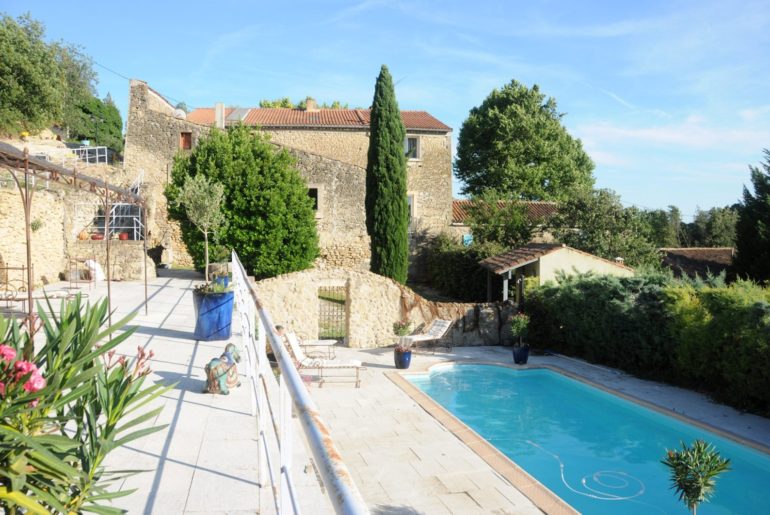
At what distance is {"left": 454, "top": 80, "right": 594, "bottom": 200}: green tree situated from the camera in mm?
34906

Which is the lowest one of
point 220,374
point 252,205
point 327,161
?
point 220,374

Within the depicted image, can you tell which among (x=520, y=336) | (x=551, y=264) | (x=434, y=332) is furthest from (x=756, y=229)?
(x=434, y=332)

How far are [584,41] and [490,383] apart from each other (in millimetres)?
9694

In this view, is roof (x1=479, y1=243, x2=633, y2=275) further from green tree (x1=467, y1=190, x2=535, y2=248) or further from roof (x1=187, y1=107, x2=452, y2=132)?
roof (x1=187, y1=107, x2=452, y2=132)

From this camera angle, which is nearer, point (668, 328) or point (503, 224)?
point (668, 328)

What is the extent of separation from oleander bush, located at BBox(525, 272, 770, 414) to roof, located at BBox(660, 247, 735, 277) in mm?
11061

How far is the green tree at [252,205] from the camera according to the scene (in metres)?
20.6

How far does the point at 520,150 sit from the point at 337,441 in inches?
1155

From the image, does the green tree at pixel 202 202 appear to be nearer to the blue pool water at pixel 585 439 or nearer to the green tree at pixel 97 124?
the blue pool water at pixel 585 439

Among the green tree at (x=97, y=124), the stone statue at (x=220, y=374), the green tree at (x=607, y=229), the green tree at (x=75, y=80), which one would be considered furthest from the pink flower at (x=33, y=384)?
the green tree at (x=97, y=124)

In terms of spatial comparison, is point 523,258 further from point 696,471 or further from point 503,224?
point 696,471

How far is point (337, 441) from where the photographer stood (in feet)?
28.2

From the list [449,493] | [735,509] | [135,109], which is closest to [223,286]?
[449,493]

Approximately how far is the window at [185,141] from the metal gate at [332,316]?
10.8 meters
